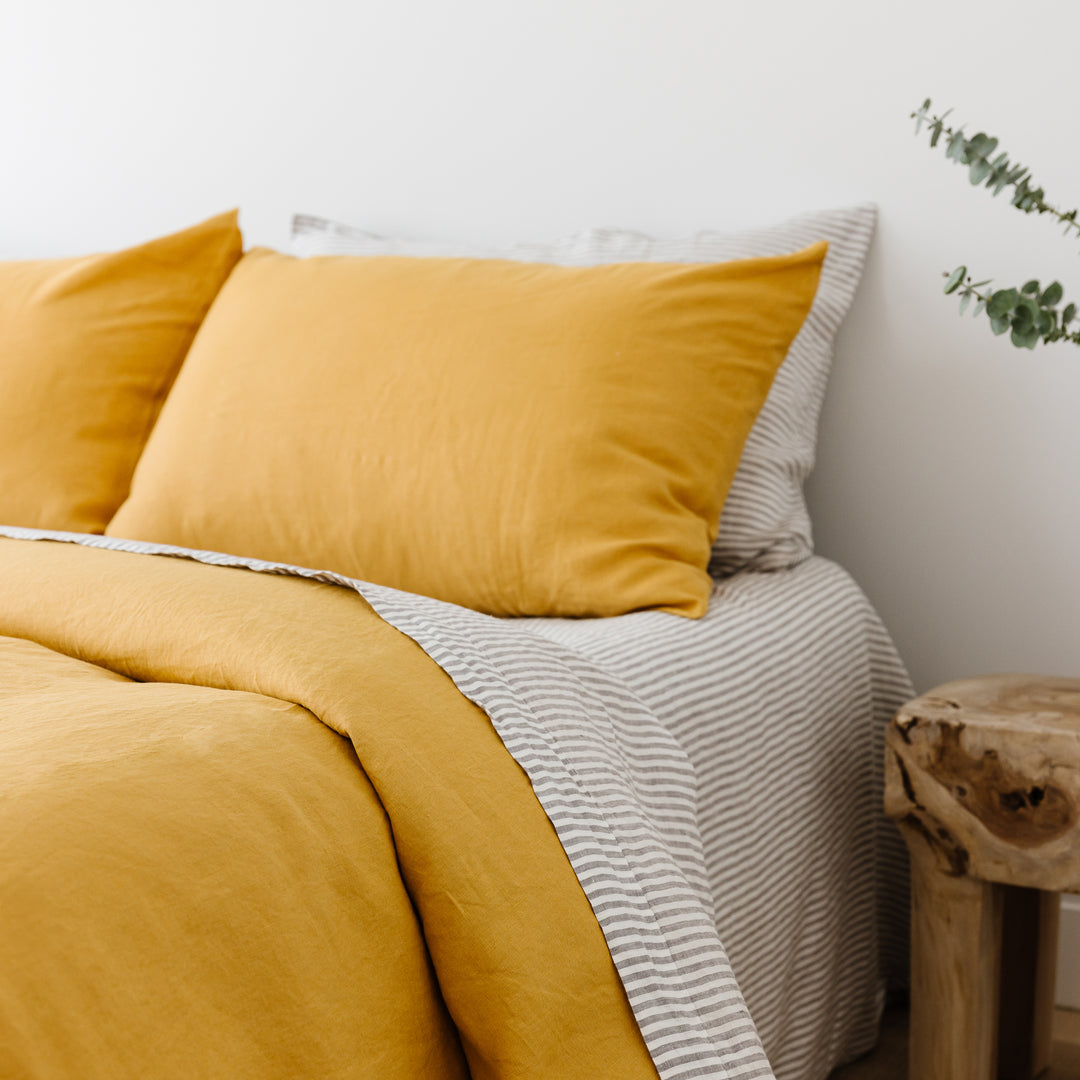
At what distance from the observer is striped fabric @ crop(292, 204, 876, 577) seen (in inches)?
56.6

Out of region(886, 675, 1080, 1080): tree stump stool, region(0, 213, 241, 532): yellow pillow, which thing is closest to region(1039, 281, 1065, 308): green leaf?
region(886, 675, 1080, 1080): tree stump stool

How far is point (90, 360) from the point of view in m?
1.62

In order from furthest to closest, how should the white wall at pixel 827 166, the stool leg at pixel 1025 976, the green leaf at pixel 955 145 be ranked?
1. the white wall at pixel 827 166
2. the stool leg at pixel 1025 976
3. the green leaf at pixel 955 145

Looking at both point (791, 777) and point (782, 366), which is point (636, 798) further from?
point (782, 366)

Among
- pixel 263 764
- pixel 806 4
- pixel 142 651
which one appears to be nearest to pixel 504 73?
pixel 806 4

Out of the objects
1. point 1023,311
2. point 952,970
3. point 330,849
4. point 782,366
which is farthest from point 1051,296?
point 330,849

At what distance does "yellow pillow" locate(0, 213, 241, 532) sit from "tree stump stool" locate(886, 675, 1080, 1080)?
1046 millimetres

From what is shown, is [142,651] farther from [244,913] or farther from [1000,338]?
[1000,338]

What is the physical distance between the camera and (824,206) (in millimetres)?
1647

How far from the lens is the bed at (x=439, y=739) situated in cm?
60

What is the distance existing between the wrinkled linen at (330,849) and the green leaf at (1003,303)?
0.52m

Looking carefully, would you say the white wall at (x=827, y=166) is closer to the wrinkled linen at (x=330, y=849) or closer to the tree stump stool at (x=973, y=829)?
the tree stump stool at (x=973, y=829)

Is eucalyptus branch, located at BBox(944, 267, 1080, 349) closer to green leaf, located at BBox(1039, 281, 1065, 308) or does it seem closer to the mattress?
green leaf, located at BBox(1039, 281, 1065, 308)

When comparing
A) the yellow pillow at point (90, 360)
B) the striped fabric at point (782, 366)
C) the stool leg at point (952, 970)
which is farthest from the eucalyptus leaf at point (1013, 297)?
the yellow pillow at point (90, 360)
